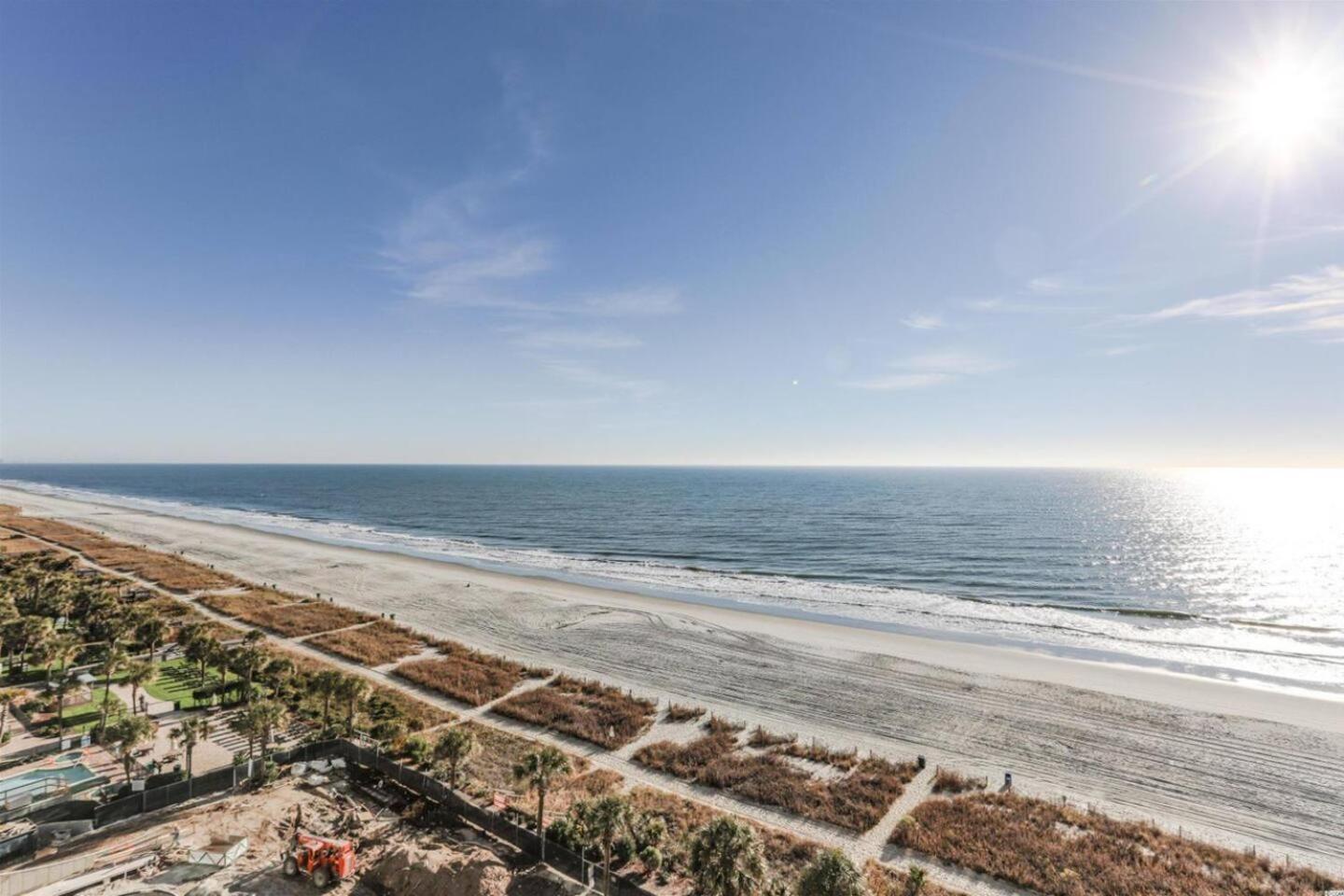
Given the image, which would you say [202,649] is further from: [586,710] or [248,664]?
[586,710]

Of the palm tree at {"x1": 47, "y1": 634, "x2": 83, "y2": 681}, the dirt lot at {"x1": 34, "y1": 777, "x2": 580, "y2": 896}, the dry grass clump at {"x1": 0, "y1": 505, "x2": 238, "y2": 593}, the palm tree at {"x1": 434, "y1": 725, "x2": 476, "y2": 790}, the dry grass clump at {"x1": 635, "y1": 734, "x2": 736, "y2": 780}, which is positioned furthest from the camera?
the dry grass clump at {"x1": 0, "y1": 505, "x2": 238, "y2": 593}

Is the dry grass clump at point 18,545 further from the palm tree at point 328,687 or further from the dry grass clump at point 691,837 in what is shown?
the dry grass clump at point 691,837

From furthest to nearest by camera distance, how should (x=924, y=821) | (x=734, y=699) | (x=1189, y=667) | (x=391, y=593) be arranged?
(x=391, y=593)
(x=1189, y=667)
(x=734, y=699)
(x=924, y=821)

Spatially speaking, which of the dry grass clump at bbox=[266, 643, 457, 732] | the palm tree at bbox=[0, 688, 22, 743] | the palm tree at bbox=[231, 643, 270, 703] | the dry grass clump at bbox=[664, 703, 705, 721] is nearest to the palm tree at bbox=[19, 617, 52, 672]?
the palm tree at bbox=[0, 688, 22, 743]

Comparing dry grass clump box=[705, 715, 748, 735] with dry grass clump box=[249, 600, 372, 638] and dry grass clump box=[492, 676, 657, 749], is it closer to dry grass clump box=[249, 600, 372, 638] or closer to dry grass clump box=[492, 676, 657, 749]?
dry grass clump box=[492, 676, 657, 749]

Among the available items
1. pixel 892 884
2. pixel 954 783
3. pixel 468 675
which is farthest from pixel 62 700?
pixel 954 783

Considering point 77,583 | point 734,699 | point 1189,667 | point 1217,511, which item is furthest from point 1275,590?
point 1217,511

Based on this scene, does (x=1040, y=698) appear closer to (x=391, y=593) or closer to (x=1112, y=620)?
(x=1112, y=620)

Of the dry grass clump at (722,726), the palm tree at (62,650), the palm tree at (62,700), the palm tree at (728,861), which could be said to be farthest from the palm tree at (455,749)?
the palm tree at (62,650)
